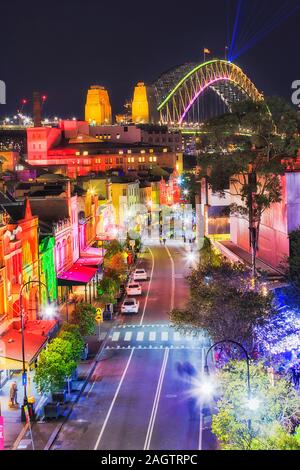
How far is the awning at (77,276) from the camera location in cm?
5412

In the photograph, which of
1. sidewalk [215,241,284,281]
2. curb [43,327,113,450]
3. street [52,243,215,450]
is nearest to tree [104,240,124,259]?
sidewalk [215,241,284,281]

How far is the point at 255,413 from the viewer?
917 inches

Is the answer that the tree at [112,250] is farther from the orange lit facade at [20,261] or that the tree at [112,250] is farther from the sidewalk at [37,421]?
the sidewalk at [37,421]

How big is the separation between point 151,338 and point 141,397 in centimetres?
1214

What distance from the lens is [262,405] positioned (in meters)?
23.9

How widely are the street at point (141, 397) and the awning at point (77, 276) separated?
418 centimetres

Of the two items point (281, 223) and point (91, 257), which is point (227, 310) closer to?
point (281, 223)

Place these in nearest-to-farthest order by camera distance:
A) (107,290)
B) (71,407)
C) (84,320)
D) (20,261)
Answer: (71,407)
(20,261)
(84,320)
(107,290)

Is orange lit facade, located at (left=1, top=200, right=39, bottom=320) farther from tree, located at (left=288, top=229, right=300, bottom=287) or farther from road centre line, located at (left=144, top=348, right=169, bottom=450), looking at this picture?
tree, located at (left=288, top=229, right=300, bottom=287)

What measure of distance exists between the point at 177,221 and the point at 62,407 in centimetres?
9608

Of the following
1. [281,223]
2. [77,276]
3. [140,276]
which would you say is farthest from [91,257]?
[281,223]

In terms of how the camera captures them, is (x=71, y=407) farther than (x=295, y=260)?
No
